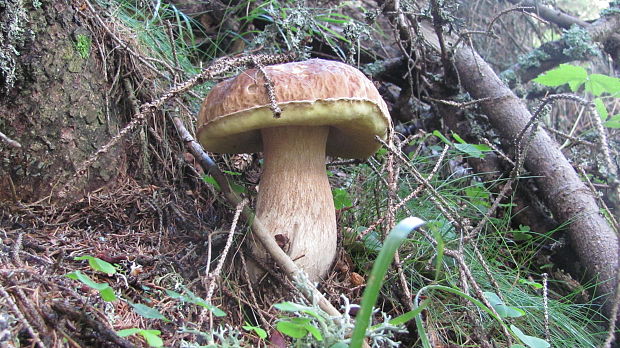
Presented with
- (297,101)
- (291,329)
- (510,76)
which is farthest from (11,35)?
(510,76)

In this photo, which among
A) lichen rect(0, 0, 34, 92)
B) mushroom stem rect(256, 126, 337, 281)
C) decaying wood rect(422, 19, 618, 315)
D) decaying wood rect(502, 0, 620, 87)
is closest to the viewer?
lichen rect(0, 0, 34, 92)

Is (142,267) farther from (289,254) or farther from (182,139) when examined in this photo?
(182,139)

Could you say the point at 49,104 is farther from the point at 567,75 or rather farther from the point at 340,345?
the point at 567,75

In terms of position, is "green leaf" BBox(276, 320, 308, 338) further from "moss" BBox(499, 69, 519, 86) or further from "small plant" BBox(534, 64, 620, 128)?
"moss" BBox(499, 69, 519, 86)

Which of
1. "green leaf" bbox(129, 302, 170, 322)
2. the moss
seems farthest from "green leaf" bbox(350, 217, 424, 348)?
the moss

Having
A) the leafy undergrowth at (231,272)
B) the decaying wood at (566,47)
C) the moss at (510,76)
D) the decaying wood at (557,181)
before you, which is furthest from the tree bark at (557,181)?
the decaying wood at (566,47)
